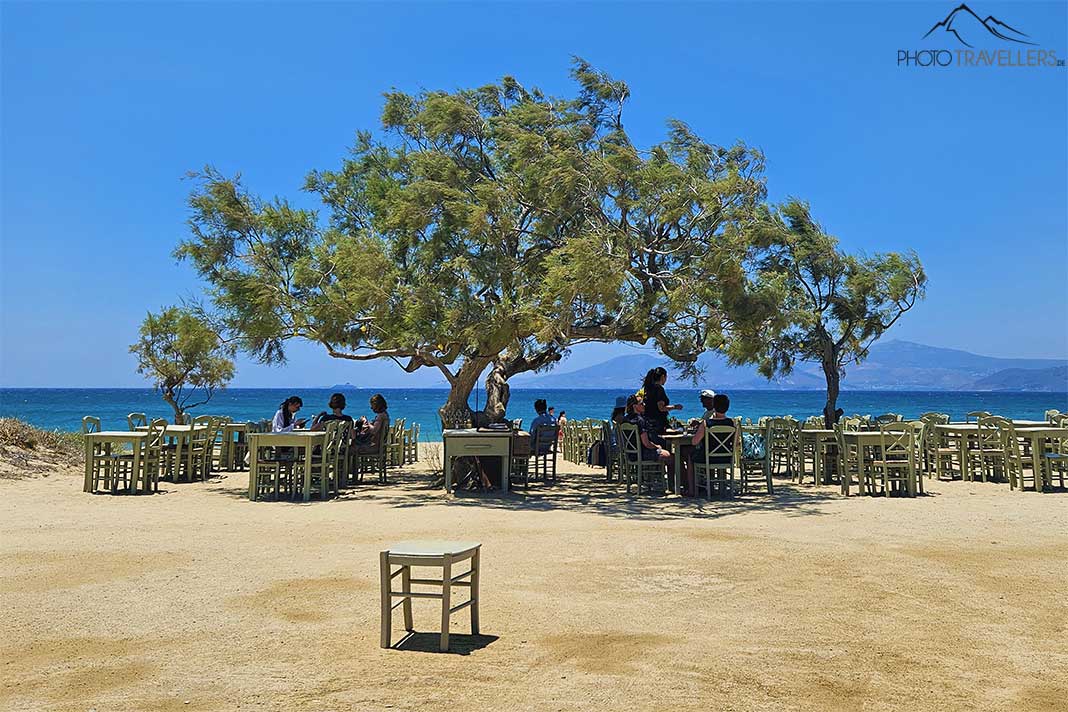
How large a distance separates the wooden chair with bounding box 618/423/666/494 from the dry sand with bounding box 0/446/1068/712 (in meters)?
2.47

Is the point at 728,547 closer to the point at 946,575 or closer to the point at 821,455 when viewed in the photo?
the point at 946,575

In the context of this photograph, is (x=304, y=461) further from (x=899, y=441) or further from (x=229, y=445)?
(x=899, y=441)

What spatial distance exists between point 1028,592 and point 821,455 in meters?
7.72

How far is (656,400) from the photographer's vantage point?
38.8 ft

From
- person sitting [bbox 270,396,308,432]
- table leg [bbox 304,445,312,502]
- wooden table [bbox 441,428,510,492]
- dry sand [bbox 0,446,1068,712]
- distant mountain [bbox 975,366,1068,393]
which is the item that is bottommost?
dry sand [bbox 0,446,1068,712]

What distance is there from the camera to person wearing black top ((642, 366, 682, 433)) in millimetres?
11727

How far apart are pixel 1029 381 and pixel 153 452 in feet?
671

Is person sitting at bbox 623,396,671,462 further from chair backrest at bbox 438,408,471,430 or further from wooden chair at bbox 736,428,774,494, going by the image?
chair backrest at bbox 438,408,471,430

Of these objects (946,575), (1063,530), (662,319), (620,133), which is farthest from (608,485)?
(946,575)

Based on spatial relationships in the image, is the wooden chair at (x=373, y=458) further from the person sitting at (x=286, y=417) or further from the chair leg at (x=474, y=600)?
the chair leg at (x=474, y=600)

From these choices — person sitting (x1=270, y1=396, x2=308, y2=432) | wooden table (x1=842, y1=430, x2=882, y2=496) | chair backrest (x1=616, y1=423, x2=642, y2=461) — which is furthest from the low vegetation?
wooden table (x1=842, y1=430, x2=882, y2=496)

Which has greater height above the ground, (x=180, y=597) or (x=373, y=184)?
(x=373, y=184)

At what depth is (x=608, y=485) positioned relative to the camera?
1363cm

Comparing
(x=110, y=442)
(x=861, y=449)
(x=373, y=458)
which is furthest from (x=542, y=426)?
(x=110, y=442)
